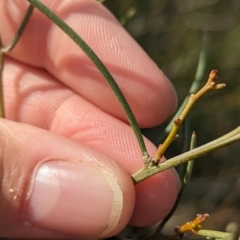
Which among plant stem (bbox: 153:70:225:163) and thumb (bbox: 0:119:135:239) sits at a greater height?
plant stem (bbox: 153:70:225:163)

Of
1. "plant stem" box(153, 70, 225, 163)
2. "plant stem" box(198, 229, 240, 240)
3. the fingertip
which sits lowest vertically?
the fingertip

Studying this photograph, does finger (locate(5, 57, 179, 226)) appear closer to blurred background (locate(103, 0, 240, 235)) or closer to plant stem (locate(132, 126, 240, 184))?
plant stem (locate(132, 126, 240, 184))

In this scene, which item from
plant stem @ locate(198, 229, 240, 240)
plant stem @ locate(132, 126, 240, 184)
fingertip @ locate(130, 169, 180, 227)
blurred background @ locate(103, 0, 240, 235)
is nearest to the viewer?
plant stem @ locate(132, 126, 240, 184)

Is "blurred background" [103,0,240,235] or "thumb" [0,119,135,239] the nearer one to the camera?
"thumb" [0,119,135,239]

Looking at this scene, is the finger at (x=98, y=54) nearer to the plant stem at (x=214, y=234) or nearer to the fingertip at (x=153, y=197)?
the fingertip at (x=153, y=197)

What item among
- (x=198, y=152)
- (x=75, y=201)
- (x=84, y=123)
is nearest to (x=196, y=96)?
(x=198, y=152)

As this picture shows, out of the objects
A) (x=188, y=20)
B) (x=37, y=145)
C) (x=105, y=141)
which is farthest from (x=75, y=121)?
(x=188, y=20)

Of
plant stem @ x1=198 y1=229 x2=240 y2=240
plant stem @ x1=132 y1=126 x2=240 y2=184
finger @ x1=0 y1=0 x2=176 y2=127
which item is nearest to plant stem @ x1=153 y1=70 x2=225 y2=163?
plant stem @ x1=132 y1=126 x2=240 y2=184

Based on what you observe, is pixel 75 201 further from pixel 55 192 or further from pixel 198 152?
pixel 198 152
